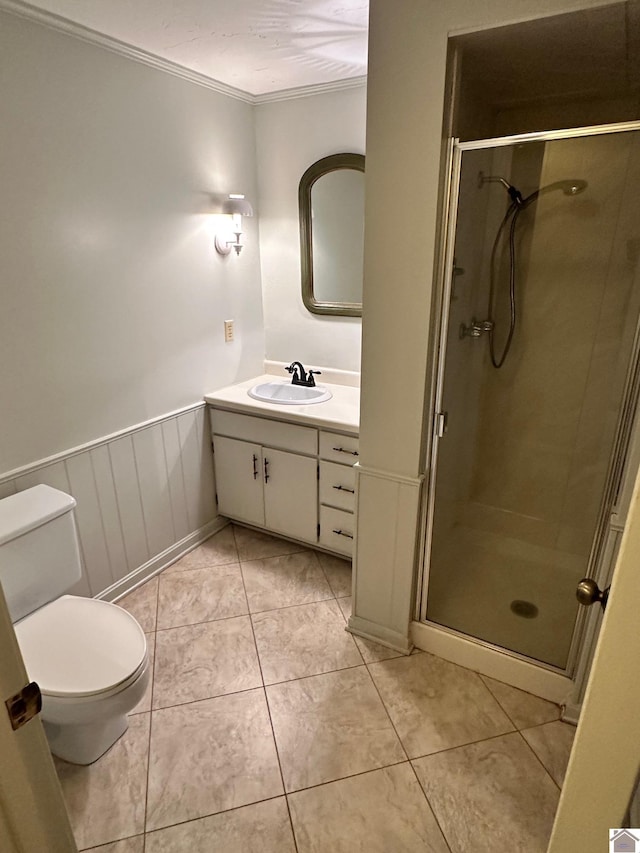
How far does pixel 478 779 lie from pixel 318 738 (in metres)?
0.52

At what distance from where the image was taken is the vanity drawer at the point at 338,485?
2.33 m

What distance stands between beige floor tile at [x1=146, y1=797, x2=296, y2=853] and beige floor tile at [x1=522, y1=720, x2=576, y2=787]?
0.84m

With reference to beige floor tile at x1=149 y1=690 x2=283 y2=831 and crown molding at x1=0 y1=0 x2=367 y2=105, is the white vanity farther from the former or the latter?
crown molding at x1=0 y1=0 x2=367 y2=105

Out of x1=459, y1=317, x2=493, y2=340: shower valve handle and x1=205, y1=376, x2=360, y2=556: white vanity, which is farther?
x1=205, y1=376, x2=360, y2=556: white vanity

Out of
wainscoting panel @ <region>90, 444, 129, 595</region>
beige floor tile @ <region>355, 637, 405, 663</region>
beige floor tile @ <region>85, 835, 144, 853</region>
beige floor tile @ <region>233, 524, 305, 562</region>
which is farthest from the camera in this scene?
beige floor tile @ <region>233, 524, 305, 562</region>

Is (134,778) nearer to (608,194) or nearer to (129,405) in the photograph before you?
(129,405)

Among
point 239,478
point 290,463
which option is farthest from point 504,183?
point 239,478

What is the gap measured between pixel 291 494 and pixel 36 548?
47.1 inches

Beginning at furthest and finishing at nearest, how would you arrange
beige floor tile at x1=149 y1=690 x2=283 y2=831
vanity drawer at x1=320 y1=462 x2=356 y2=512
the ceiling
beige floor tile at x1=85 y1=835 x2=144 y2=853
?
1. vanity drawer at x1=320 y1=462 x2=356 y2=512
2. the ceiling
3. beige floor tile at x1=149 y1=690 x2=283 y2=831
4. beige floor tile at x1=85 y1=835 x2=144 y2=853

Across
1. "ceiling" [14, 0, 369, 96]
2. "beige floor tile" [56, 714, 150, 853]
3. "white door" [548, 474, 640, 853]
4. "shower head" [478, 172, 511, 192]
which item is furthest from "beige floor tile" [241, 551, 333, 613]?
"ceiling" [14, 0, 369, 96]

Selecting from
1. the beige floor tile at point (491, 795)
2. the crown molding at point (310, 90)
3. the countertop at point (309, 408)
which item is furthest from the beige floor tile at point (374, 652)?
the crown molding at point (310, 90)

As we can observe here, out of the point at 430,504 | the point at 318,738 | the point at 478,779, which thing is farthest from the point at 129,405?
the point at 478,779

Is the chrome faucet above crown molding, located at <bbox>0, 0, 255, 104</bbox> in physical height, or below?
below

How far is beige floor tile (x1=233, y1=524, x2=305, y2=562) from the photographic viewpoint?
268 centimetres
